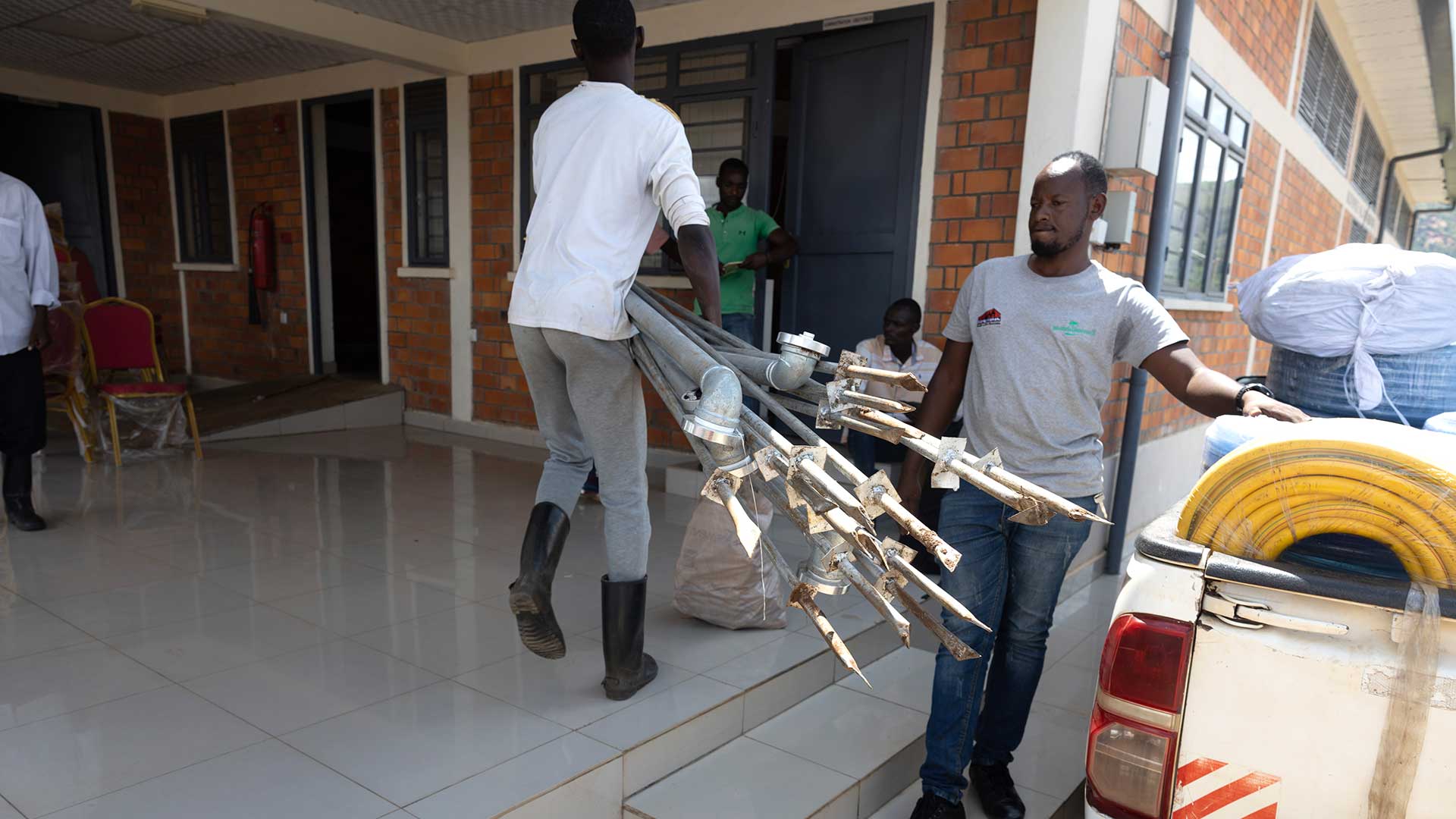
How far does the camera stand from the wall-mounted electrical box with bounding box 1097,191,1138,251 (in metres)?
3.85

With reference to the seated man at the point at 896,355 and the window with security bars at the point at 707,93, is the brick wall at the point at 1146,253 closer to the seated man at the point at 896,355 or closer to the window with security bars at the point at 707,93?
the seated man at the point at 896,355

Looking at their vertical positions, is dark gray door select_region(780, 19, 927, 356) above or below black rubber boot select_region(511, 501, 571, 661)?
above

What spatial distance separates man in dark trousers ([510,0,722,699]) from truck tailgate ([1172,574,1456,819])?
1.27 metres

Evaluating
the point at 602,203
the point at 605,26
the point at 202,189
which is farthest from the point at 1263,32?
the point at 202,189

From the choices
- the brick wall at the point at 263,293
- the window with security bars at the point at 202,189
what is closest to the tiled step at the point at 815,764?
the brick wall at the point at 263,293

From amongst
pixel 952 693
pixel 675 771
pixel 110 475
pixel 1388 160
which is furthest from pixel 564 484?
pixel 1388 160

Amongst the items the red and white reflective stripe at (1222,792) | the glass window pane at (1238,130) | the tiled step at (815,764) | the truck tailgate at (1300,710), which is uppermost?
the glass window pane at (1238,130)

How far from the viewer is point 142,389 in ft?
17.3

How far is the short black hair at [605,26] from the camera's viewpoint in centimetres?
204

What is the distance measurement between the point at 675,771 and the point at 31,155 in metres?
9.04

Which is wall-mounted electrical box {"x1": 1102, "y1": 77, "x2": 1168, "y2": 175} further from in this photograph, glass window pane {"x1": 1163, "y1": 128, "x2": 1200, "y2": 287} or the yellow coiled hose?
the yellow coiled hose

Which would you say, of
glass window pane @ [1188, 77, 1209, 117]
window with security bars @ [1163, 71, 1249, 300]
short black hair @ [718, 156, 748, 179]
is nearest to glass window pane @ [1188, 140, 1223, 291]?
window with security bars @ [1163, 71, 1249, 300]

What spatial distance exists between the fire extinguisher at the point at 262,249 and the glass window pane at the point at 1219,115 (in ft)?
24.7

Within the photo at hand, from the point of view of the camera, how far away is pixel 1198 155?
5.04 m
